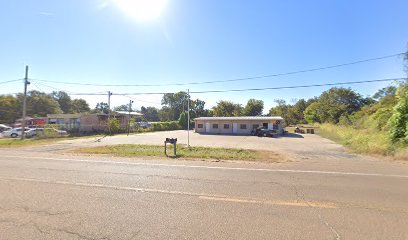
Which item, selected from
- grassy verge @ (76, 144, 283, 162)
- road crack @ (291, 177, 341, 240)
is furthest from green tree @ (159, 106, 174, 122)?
road crack @ (291, 177, 341, 240)

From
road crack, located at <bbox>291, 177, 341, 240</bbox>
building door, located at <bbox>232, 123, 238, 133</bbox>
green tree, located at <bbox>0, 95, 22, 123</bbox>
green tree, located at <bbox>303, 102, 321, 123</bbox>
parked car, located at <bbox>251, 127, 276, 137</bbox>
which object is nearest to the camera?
road crack, located at <bbox>291, 177, 341, 240</bbox>

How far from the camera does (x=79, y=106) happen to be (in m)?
93.8

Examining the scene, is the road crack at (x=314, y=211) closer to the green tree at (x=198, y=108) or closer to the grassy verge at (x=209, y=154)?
the grassy verge at (x=209, y=154)


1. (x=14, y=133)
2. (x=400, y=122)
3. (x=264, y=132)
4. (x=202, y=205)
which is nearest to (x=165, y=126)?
(x=264, y=132)

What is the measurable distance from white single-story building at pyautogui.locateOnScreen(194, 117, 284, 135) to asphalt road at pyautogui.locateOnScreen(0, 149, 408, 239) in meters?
29.4

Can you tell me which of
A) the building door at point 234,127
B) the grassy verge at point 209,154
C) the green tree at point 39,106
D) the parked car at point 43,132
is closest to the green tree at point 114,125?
the parked car at point 43,132

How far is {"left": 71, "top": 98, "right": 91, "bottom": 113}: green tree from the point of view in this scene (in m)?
92.4

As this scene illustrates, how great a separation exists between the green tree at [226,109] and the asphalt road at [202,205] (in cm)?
5670

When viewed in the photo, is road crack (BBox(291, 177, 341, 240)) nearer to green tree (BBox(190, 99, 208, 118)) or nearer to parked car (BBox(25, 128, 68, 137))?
parked car (BBox(25, 128, 68, 137))

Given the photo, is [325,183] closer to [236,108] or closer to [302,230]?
[302,230]

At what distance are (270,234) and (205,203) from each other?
5.71 feet

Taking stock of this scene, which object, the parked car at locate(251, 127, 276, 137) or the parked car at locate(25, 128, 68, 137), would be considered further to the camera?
the parked car at locate(251, 127, 276, 137)

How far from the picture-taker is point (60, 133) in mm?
32250

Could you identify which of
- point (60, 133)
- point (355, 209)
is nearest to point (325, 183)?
point (355, 209)
